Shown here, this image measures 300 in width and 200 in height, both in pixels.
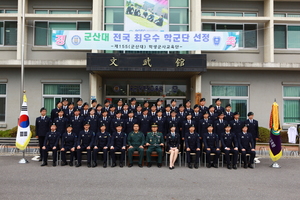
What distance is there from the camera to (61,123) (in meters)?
9.75

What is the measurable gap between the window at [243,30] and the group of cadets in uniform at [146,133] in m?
6.50

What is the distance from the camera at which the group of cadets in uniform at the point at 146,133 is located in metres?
8.92

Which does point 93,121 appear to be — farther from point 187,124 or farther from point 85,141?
point 187,124

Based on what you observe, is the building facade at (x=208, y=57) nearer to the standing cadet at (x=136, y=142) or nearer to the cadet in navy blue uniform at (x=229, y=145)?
the cadet in navy blue uniform at (x=229, y=145)

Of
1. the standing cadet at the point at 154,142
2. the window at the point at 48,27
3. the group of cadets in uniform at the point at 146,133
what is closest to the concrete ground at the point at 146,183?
the standing cadet at the point at 154,142

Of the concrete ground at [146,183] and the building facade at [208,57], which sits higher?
the building facade at [208,57]

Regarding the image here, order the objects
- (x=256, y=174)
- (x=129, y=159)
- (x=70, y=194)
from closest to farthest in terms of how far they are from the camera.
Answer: (x=70, y=194)
(x=256, y=174)
(x=129, y=159)

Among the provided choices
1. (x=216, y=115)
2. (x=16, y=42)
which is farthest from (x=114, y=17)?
(x=216, y=115)

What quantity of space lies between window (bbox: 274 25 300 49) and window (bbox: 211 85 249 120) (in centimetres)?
306

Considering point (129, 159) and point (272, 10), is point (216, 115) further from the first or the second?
point (272, 10)

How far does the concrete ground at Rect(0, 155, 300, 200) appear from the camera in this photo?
5.74 meters

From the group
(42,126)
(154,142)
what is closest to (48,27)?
(42,126)

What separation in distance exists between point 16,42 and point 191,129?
11.1m

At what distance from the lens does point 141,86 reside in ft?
52.2
